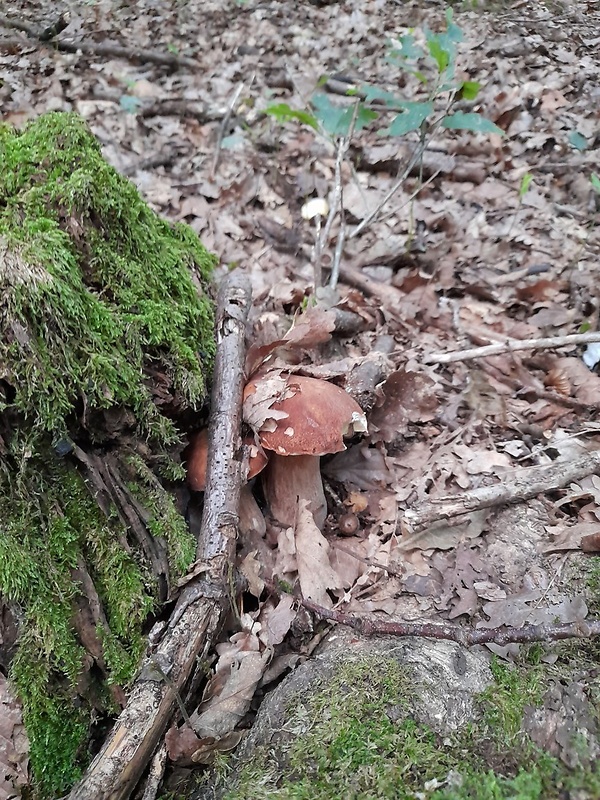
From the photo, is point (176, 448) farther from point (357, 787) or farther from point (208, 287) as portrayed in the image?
point (357, 787)

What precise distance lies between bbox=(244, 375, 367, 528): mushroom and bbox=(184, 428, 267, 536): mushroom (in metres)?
0.10

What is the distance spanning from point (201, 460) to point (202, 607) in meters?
0.85

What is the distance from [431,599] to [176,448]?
1.49 metres

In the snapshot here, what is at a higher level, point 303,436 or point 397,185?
point 397,185

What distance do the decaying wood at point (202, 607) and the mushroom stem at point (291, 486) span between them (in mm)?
439

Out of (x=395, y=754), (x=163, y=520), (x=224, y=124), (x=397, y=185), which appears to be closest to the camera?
A: (x=395, y=754)

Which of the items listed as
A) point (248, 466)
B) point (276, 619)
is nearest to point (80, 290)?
point (248, 466)

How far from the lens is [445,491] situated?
3.24 meters

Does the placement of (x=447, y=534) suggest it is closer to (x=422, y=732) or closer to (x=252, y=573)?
(x=252, y=573)

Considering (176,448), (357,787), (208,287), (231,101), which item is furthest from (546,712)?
(231,101)

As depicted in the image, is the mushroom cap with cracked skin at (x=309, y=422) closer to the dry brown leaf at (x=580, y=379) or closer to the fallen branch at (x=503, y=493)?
the fallen branch at (x=503, y=493)

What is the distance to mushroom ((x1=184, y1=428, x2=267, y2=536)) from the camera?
2961 mm

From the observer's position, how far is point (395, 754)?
1674 mm

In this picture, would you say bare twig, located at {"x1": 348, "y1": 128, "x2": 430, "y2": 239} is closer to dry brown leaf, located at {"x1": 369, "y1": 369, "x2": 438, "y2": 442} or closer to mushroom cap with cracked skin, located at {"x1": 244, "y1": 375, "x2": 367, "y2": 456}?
dry brown leaf, located at {"x1": 369, "y1": 369, "x2": 438, "y2": 442}
